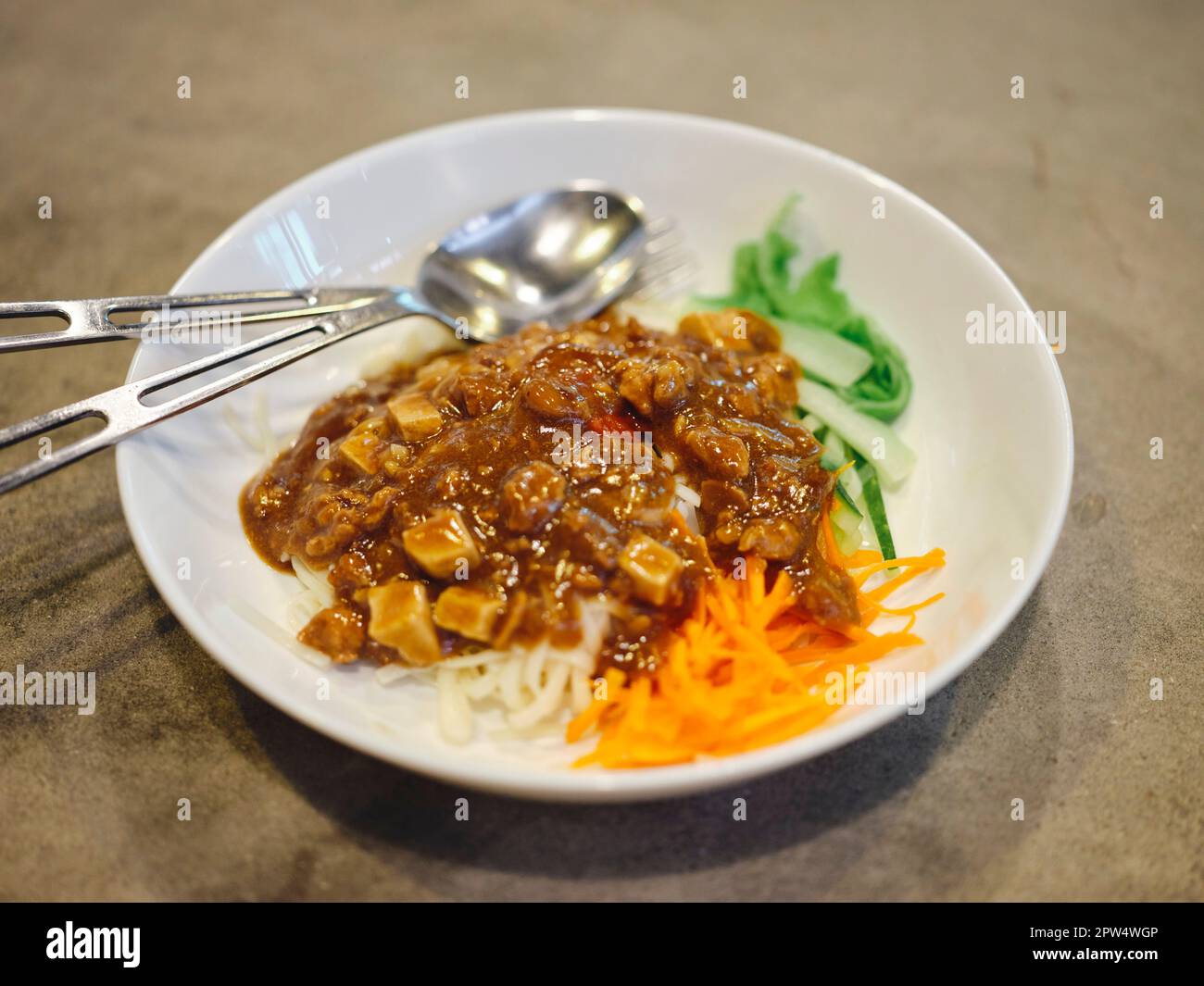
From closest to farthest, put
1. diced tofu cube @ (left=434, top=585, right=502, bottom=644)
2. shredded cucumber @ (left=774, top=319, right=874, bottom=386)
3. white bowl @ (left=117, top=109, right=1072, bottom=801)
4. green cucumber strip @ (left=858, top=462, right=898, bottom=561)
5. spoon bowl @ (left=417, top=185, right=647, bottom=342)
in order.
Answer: white bowl @ (left=117, top=109, right=1072, bottom=801)
diced tofu cube @ (left=434, top=585, right=502, bottom=644)
green cucumber strip @ (left=858, top=462, right=898, bottom=561)
shredded cucumber @ (left=774, top=319, right=874, bottom=386)
spoon bowl @ (left=417, top=185, right=647, bottom=342)

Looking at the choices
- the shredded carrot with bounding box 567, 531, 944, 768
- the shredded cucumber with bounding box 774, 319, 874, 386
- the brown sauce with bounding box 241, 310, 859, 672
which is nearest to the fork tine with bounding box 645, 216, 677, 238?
the shredded cucumber with bounding box 774, 319, 874, 386

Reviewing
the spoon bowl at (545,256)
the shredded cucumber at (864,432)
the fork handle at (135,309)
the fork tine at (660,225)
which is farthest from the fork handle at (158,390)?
the shredded cucumber at (864,432)

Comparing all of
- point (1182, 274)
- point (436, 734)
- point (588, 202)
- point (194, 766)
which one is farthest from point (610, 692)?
point (1182, 274)

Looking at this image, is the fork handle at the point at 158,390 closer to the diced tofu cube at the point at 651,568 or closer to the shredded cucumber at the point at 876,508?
the diced tofu cube at the point at 651,568

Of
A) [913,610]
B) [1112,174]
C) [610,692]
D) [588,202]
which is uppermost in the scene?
[1112,174]

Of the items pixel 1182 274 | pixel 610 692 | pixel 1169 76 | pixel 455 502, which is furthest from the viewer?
pixel 1169 76

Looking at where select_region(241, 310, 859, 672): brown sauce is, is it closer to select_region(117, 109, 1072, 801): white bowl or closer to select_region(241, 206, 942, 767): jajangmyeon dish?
select_region(241, 206, 942, 767): jajangmyeon dish

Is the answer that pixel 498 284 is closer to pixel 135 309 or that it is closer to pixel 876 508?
pixel 135 309
